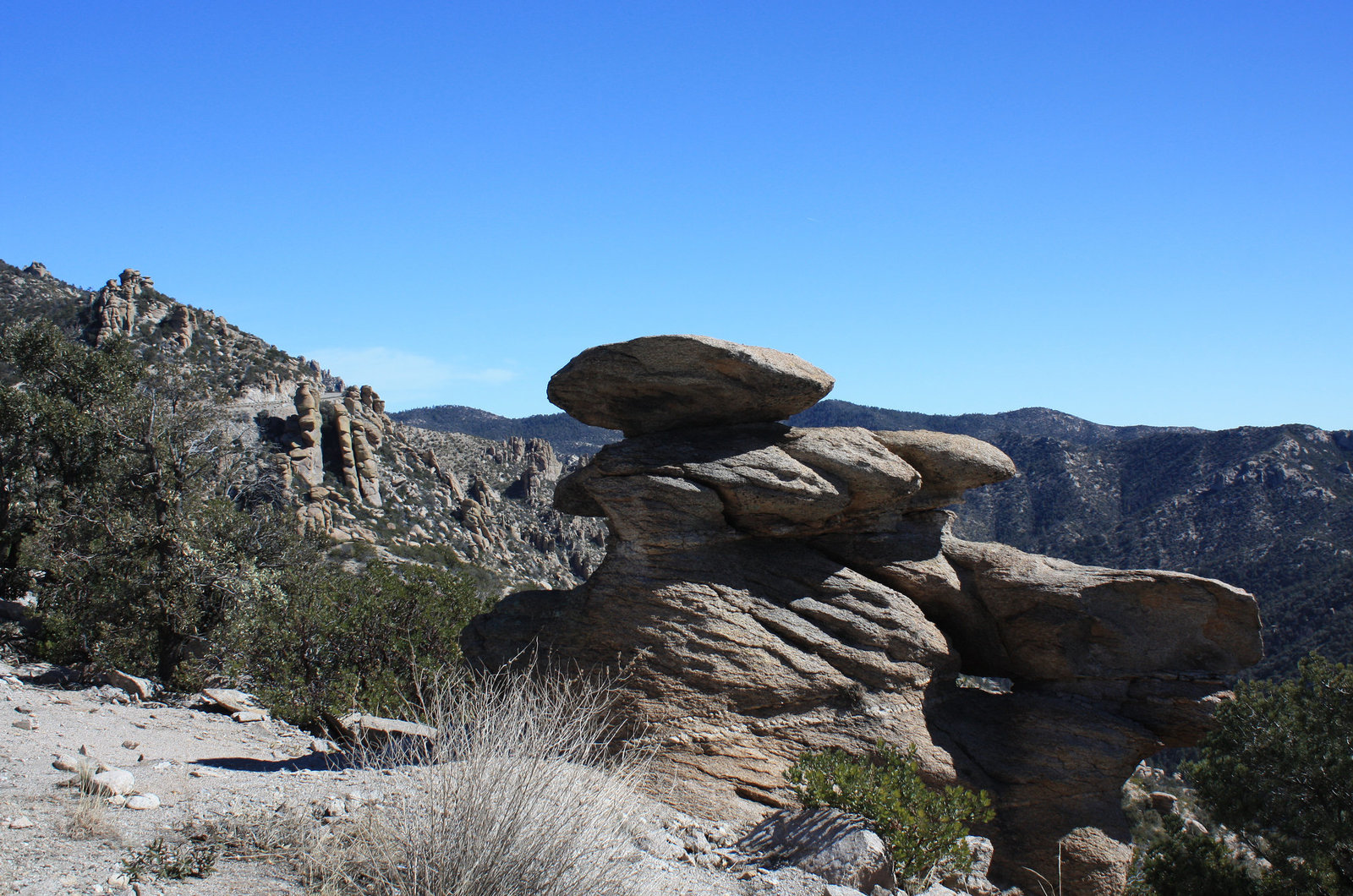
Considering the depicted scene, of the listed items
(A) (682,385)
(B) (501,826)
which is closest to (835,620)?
(A) (682,385)

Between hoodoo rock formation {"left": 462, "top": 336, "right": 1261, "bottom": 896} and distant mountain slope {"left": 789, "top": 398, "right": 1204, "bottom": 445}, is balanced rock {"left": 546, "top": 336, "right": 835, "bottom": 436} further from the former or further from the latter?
distant mountain slope {"left": 789, "top": 398, "right": 1204, "bottom": 445}

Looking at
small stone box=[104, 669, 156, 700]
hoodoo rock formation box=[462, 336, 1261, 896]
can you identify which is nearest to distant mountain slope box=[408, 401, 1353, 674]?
hoodoo rock formation box=[462, 336, 1261, 896]

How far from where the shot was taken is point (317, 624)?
17.2 metres

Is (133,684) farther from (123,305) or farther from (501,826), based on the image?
(123,305)

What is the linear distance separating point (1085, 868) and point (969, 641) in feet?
11.5

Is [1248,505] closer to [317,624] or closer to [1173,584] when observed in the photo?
[1173,584]

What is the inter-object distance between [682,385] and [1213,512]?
51.9 meters

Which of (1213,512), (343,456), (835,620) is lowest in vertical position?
(835,620)

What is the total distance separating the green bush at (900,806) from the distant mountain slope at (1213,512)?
1346 inches

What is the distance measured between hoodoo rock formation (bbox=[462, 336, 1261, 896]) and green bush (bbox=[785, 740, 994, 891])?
44.3 inches

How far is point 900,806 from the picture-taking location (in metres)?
8.98

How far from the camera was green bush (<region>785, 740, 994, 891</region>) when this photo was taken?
28.6 feet

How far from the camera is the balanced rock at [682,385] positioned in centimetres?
1200

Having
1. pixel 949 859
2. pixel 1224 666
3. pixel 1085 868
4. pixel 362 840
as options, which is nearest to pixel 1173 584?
pixel 1224 666
